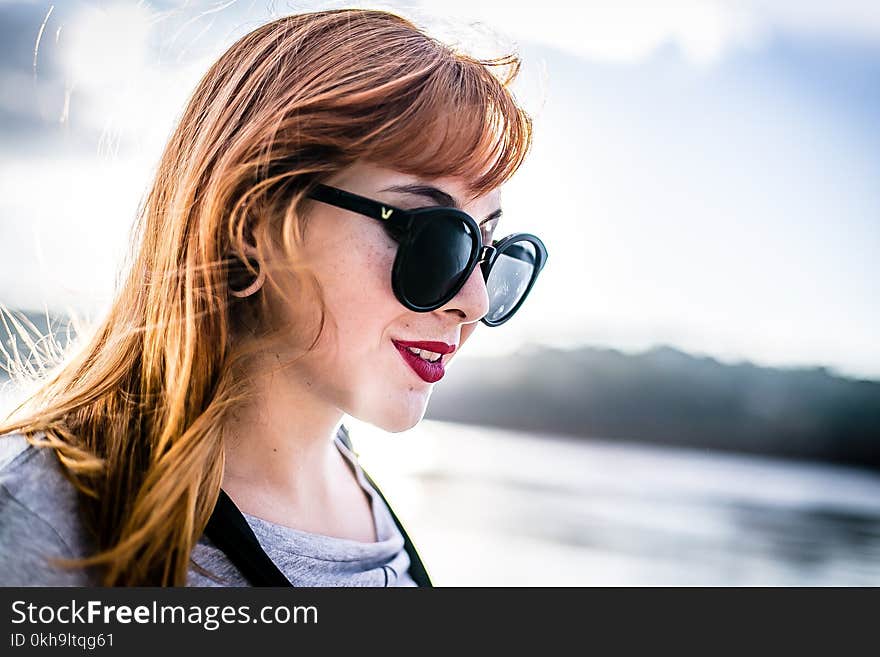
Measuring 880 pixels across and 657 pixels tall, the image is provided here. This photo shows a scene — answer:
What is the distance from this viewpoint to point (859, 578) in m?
3.41

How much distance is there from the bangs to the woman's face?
0.09 ft

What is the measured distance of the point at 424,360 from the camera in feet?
4.50

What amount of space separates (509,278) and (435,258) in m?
0.32

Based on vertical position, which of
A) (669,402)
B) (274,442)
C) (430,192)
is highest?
(669,402)

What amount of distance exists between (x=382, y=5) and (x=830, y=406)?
4.59m

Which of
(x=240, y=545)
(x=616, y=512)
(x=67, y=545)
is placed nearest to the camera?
(x=67, y=545)

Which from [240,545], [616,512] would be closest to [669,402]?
[616,512]

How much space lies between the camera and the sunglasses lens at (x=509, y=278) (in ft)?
4.79

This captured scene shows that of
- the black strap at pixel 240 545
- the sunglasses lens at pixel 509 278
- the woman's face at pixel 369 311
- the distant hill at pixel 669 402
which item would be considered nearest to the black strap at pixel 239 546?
the black strap at pixel 240 545

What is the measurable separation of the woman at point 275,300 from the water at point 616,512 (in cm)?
130

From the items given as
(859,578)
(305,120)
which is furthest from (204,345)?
(859,578)

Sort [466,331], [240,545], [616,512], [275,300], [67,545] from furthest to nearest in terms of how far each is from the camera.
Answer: [616,512]
[466,331]
[275,300]
[240,545]
[67,545]

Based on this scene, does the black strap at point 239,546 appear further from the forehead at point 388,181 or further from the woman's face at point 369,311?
the forehead at point 388,181

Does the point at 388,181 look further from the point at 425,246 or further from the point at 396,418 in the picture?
the point at 396,418
